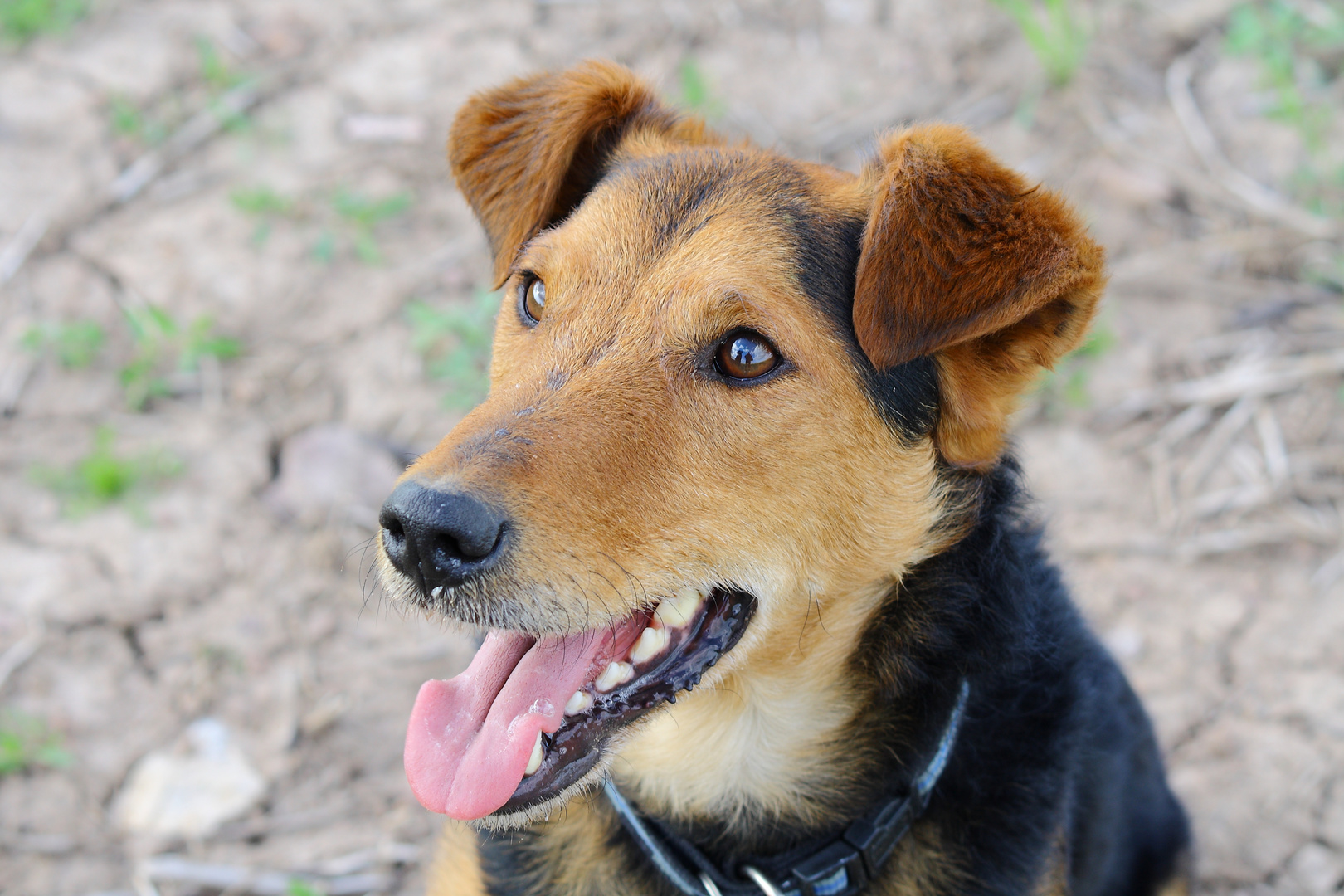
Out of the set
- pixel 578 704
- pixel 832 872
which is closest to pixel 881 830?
pixel 832 872

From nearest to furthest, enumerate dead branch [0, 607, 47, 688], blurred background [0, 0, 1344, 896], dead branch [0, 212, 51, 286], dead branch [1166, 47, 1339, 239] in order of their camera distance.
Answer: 1. blurred background [0, 0, 1344, 896]
2. dead branch [0, 607, 47, 688]
3. dead branch [0, 212, 51, 286]
4. dead branch [1166, 47, 1339, 239]

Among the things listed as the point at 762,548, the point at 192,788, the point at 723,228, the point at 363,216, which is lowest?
the point at 192,788

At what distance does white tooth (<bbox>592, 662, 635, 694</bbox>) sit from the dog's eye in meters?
1.00

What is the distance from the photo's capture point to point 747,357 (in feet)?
9.18

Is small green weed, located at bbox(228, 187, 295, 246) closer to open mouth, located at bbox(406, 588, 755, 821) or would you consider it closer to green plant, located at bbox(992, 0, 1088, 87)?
open mouth, located at bbox(406, 588, 755, 821)

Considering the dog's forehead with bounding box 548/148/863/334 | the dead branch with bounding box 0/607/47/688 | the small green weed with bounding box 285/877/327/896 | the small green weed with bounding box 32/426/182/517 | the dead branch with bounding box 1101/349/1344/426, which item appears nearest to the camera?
the dog's forehead with bounding box 548/148/863/334

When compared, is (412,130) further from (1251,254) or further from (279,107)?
(1251,254)

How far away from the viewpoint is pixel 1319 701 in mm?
4566

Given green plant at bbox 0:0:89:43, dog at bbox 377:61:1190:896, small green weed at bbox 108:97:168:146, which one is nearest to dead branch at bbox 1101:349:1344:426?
dog at bbox 377:61:1190:896

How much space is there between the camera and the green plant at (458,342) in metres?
5.53

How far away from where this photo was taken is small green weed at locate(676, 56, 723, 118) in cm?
648

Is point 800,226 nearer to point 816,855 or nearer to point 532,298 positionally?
point 532,298

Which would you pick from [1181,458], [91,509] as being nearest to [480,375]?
[91,509]

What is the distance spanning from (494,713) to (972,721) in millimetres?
1328
